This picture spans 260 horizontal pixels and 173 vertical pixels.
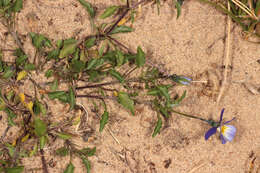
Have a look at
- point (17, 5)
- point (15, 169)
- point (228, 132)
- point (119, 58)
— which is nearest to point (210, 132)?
point (228, 132)

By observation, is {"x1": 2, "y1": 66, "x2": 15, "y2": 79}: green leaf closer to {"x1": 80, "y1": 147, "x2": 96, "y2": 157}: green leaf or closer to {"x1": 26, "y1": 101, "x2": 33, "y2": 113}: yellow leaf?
{"x1": 26, "y1": 101, "x2": 33, "y2": 113}: yellow leaf

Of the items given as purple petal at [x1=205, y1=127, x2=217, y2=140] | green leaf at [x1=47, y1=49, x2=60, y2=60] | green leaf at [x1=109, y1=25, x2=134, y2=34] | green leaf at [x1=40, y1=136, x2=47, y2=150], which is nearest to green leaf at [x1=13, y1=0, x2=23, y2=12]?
green leaf at [x1=47, y1=49, x2=60, y2=60]

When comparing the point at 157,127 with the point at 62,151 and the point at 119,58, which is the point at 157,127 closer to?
the point at 119,58

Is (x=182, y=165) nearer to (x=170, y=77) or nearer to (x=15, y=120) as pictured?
(x=170, y=77)

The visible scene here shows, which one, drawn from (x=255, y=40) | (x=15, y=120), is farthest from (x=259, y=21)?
(x=15, y=120)

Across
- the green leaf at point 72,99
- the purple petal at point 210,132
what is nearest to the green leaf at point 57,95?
the green leaf at point 72,99

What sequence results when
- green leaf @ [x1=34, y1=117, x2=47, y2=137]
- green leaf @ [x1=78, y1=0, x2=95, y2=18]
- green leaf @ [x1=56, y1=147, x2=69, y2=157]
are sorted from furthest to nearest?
green leaf @ [x1=56, y1=147, x2=69, y2=157] < green leaf @ [x1=78, y1=0, x2=95, y2=18] < green leaf @ [x1=34, y1=117, x2=47, y2=137]

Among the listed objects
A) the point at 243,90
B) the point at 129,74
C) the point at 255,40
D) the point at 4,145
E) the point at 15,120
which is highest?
the point at 255,40
